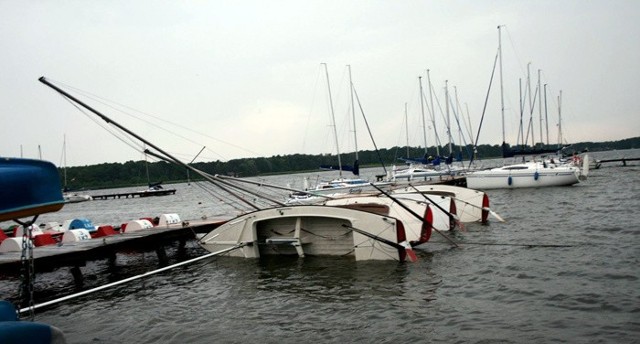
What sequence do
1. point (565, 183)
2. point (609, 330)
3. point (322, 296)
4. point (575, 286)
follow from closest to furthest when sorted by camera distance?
point (609, 330) → point (575, 286) → point (322, 296) → point (565, 183)

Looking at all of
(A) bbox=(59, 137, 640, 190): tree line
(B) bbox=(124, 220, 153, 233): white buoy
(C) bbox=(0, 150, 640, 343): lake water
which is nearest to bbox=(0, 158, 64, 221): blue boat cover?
(C) bbox=(0, 150, 640, 343): lake water

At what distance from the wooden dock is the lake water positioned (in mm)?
722

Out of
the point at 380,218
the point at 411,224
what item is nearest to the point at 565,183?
the point at 411,224

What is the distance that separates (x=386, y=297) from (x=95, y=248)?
885cm

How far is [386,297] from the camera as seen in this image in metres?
9.88

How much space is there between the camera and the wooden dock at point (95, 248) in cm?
1245

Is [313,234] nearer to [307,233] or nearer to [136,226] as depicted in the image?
[307,233]

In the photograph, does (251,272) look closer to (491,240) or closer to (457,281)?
(457,281)

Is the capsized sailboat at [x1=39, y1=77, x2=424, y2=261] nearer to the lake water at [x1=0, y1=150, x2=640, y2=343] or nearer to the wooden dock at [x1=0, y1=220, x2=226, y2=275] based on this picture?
the lake water at [x1=0, y1=150, x2=640, y2=343]

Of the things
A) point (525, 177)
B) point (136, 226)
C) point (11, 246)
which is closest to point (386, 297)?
point (11, 246)

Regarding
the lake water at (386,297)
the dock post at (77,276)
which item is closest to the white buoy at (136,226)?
the lake water at (386,297)

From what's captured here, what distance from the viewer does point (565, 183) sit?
38688 millimetres

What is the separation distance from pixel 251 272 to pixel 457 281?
559 cm

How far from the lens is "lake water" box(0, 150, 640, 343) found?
26.0 ft
